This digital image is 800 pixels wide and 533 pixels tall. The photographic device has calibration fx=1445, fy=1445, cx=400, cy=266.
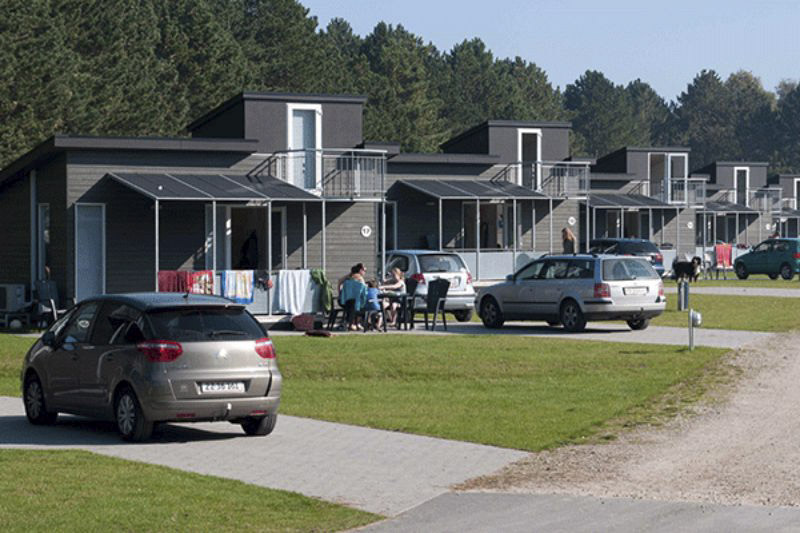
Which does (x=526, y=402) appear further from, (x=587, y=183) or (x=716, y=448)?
(x=587, y=183)

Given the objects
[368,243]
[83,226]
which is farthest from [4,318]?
[368,243]

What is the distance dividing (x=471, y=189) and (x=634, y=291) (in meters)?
15.1

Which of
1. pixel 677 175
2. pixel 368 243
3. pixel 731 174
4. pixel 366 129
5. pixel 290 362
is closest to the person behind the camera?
pixel 290 362

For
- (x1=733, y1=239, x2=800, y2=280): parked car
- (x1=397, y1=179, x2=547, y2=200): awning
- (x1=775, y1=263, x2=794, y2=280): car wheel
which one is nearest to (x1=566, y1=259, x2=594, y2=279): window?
(x1=397, y1=179, x2=547, y2=200): awning

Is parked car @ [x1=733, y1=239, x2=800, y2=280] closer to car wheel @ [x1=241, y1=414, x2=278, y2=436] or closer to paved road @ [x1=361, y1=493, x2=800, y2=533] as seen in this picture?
car wheel @ [x1=241, y1=414, x2=278, y2=436]

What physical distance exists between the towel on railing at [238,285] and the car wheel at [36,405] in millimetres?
14281

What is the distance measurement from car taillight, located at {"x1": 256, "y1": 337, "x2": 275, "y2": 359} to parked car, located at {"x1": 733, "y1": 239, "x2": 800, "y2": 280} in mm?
42925

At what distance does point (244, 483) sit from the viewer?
12.7m

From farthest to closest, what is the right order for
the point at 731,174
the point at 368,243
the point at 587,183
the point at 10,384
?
1. the point at 731,174
2. the point at 587,183
3. the point at 368,243
4. the point at 10,384

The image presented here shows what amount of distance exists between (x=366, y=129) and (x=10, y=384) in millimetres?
62347

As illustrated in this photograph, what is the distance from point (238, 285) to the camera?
103 ft

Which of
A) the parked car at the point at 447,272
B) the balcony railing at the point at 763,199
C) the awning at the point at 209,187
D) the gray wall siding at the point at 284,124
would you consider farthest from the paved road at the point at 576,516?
the balcony railing at the point at 763,199

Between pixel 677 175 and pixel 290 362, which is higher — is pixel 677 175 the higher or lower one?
the higher one

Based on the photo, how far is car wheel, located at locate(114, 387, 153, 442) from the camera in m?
14.9
